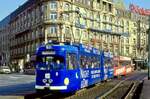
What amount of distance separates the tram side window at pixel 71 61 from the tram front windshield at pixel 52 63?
552 millimetres

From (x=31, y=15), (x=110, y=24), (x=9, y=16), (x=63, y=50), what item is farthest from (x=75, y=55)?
(x=9, y=16)

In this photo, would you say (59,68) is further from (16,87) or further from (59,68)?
(16,87)

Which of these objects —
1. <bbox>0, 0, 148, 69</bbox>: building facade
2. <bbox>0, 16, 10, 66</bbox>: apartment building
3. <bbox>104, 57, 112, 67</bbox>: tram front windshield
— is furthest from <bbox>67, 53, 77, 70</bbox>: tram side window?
<bbox>0, 16, 10, 66</bbox>: apartment building

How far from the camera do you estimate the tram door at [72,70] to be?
896 inches

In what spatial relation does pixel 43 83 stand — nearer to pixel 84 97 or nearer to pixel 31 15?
pixel 84 97

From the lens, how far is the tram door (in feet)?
74.6

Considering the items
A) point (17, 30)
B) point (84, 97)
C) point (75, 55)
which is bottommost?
point (84, 97)

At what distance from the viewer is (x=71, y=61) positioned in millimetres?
23219

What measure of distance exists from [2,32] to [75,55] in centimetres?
11036

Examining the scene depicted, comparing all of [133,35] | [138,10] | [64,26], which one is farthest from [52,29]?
[138,10]

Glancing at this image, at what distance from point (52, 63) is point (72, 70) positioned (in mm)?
1468

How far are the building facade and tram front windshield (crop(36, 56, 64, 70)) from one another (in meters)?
63.1

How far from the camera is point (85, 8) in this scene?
104688 millimetres

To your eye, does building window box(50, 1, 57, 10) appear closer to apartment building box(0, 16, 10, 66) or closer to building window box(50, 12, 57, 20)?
building window box(50, 12, 57, 20)
